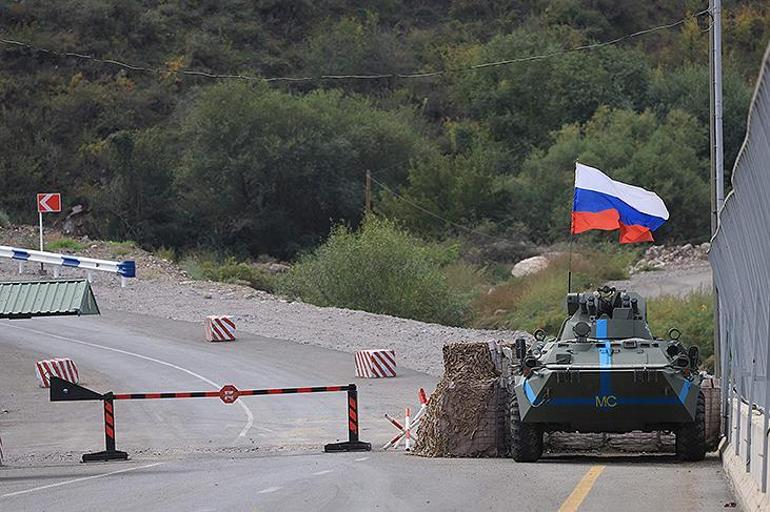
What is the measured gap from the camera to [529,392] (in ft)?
57.6

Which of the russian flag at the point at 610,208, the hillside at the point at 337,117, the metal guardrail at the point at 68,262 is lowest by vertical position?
the metal guardrail at the point at 68,262

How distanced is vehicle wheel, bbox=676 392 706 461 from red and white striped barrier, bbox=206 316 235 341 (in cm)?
2234

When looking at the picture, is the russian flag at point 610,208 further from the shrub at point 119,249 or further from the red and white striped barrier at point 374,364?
the shrub at point 119,249

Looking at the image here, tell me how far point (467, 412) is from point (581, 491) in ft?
→ 17.1

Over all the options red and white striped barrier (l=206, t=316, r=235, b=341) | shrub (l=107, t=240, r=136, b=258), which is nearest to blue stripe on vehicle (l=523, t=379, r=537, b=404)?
red and white striped barrier (l=206, t=316, r=235, b=341)

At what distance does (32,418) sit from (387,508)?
17.0 m

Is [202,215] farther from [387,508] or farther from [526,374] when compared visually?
[387,508]

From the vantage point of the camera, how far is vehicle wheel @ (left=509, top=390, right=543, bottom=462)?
17.8 m

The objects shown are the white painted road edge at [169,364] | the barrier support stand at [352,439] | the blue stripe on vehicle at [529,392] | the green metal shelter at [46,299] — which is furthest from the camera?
the white painted road edge at [169,364]

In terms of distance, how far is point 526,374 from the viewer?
17.8 meters

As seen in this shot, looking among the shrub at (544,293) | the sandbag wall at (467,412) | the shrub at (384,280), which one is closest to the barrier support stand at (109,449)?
the sandbag wall at (467,412)

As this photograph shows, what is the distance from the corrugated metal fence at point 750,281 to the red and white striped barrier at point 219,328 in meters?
23.3

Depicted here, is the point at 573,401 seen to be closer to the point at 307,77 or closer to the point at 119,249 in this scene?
the point at 119,249

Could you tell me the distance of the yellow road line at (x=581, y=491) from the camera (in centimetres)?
1260
